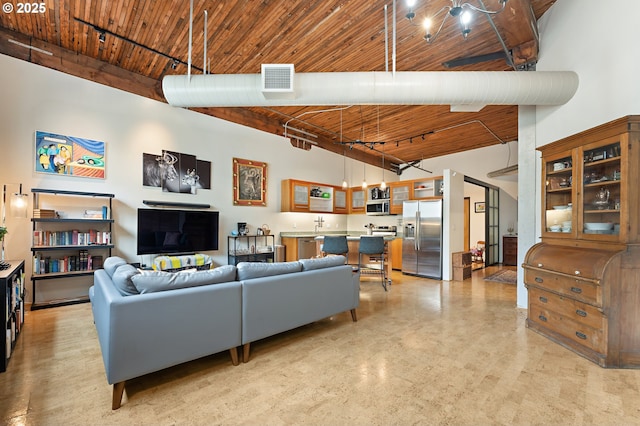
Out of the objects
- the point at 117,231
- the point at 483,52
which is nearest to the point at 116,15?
the point at 117,231

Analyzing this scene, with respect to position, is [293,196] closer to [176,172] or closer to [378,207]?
[378,207]

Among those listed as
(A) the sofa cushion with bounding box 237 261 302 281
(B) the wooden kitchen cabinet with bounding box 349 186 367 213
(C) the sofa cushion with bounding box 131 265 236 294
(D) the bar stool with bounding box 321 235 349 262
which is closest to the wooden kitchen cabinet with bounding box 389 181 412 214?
(B) the wooden kitchen cabinet with bounding box 349 186 367 213

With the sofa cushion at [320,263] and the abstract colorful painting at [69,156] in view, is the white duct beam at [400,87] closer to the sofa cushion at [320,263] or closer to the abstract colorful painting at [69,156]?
the sofa cushion at [320,263]

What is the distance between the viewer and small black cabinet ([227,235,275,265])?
21.5ft

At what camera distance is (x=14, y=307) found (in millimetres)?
3051

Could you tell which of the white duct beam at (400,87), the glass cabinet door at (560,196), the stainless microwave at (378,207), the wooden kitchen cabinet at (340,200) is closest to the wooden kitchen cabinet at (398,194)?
the stainless microwave at (378,207)

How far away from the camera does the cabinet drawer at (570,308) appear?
9.16 ft

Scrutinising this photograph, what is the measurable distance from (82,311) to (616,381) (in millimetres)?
6165

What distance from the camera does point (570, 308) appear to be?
10.2 ft

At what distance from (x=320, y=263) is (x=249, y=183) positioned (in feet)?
13.5

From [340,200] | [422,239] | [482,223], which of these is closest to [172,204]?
[340,200]

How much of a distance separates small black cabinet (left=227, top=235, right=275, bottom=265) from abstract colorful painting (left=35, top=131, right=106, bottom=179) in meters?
2.76

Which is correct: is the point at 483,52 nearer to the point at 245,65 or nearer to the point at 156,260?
the point at 245,65

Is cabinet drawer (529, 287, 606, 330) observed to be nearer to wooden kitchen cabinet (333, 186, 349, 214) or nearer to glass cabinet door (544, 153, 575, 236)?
glass cabinet door (544, 153, 575, 236)
